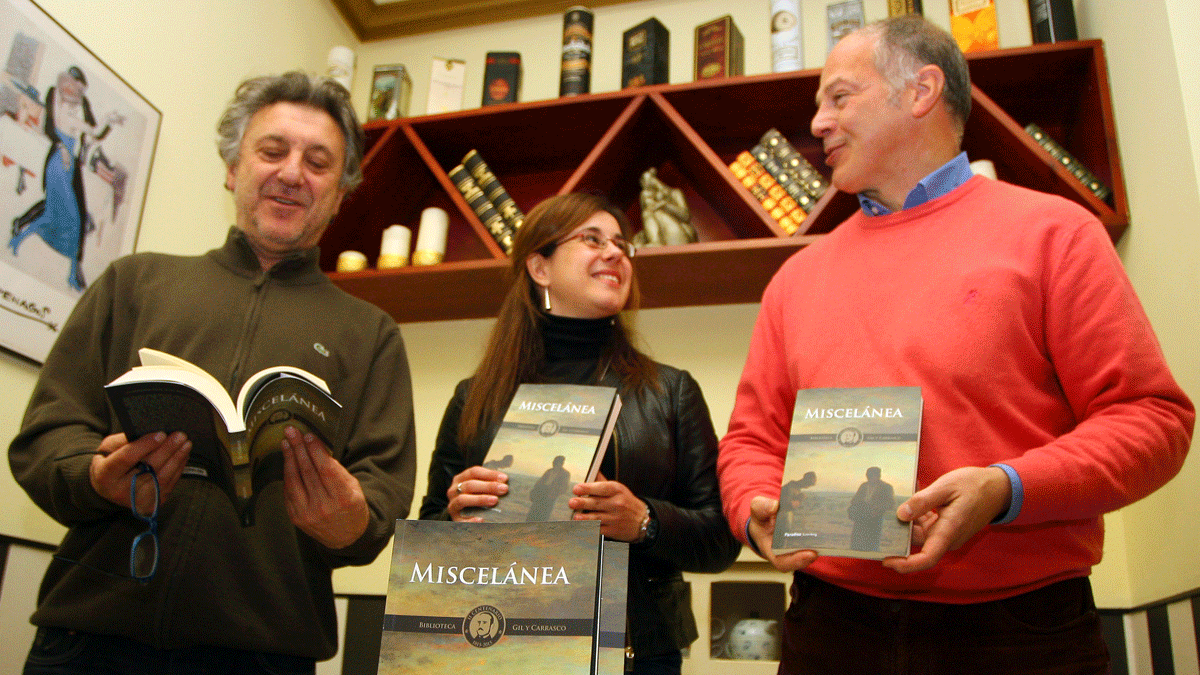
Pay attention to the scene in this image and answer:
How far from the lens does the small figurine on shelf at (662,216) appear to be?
2.48m

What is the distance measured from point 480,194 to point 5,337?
1262 mm

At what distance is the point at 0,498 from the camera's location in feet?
6.16

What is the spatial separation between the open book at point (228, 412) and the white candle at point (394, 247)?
1534 millimetres

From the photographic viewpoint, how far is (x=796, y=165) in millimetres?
2475

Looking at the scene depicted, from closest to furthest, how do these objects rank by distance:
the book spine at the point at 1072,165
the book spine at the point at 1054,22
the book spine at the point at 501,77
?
the book spine at the point at 1072,165 < the book spine at the point at 1054,22 < the book spine at the point at 501,77

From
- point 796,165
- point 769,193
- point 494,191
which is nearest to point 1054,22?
point 796,165

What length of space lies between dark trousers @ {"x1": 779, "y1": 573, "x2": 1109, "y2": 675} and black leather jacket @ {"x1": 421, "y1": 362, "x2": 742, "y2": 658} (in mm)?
311

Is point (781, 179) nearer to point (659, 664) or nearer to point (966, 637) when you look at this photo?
point (659, 664)

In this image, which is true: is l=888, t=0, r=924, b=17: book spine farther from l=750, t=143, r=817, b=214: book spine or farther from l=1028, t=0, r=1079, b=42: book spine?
l=750, t=143, r=817, b=214: book spine

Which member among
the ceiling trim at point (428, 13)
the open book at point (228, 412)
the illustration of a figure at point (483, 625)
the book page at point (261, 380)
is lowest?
the illustration of a figure at point (483, 625)

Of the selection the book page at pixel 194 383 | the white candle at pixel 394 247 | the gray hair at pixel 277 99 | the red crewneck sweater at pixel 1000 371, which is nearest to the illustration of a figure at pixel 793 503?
the red crewneck sweater at pixel 1000 371

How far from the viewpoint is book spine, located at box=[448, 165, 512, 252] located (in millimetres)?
2574

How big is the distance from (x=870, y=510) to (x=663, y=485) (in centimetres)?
60

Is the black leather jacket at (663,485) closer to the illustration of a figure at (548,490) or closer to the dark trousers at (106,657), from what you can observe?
the illustration of a figure at (548,490)
